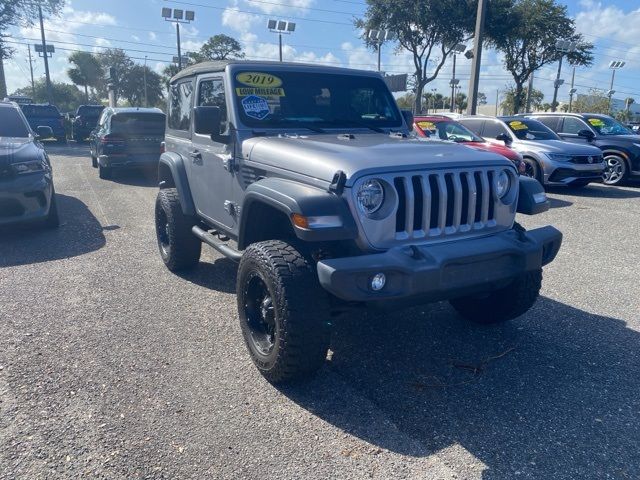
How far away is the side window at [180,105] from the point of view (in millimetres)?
5273

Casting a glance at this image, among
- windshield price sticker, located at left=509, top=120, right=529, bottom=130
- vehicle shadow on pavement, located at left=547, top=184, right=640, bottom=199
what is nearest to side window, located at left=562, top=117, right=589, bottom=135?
vehicle shadow on pavement, located at left=547, top=184, right=640, bottom=199

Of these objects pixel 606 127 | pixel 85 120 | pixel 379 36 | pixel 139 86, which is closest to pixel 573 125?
pixel 606 127

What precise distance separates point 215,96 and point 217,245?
129cm

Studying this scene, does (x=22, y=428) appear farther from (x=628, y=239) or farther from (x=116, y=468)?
(x=628, y=239)

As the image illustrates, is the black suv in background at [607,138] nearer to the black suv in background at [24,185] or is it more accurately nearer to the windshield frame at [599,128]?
the windshield frame at [599,128]

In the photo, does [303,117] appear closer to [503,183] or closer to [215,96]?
[215,96]

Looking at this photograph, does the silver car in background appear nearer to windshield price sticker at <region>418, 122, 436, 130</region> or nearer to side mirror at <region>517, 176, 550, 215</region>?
windshield price sticker at <region>418, 122, 436, 130</region>

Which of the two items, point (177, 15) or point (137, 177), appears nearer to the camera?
point (137, 177)

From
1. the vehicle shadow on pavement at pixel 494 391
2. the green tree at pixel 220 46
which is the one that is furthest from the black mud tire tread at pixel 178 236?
the green tree at pixel 220 46

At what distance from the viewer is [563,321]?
14.7 feet

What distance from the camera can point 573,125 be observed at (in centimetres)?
1300

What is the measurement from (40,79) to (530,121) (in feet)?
265

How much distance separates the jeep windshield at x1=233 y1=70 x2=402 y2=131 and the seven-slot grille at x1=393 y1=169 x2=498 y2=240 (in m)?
1.43

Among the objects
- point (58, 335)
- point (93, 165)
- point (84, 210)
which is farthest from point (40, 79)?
point (58, 335)
